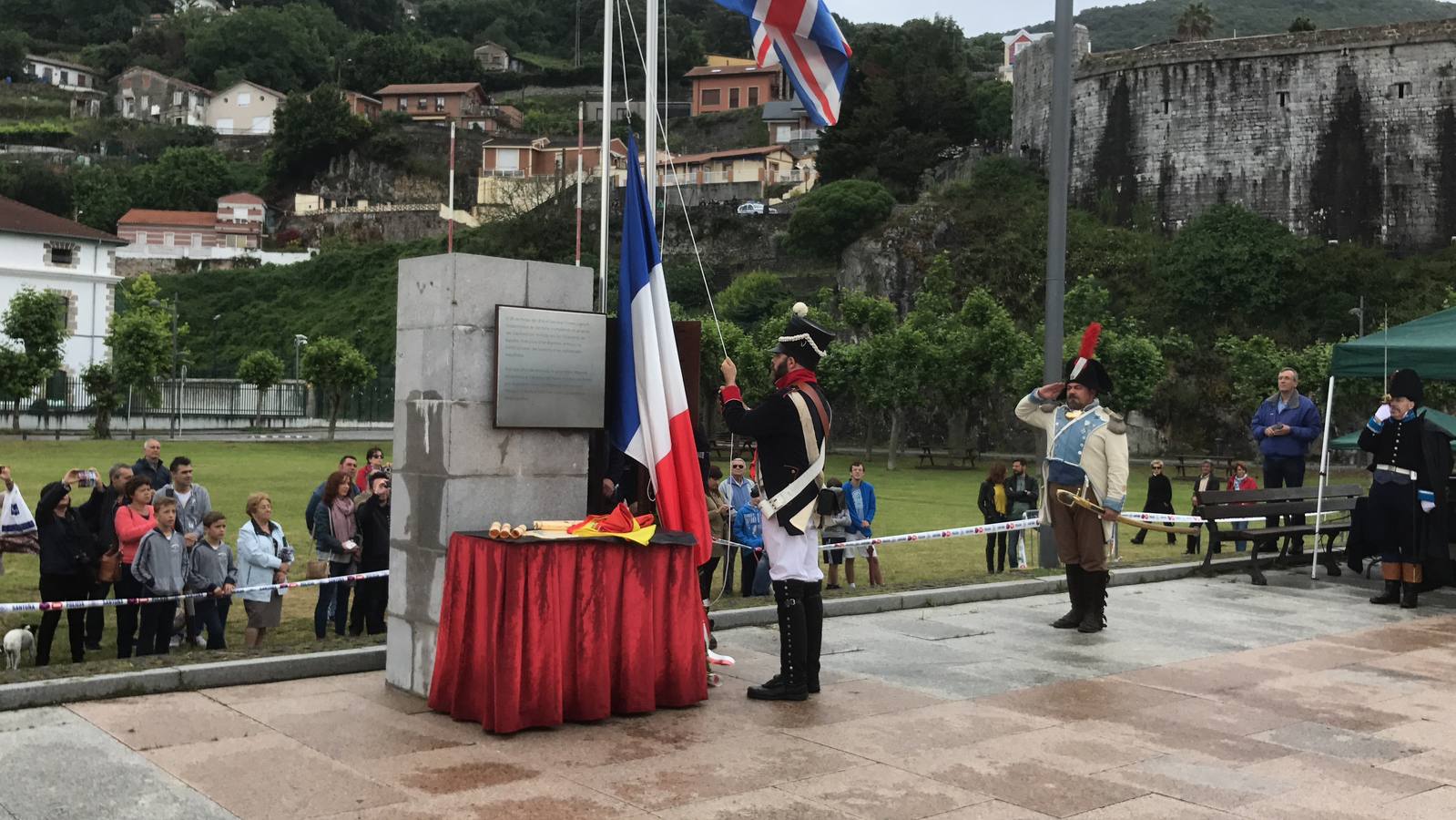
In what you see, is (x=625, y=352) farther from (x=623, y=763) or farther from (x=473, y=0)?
(x=473, y=0)

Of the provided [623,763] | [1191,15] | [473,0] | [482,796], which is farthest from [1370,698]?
[473,0]

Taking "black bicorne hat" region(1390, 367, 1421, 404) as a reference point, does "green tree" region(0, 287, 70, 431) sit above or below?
above

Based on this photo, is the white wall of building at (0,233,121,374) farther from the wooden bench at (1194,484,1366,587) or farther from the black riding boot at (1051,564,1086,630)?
the black riding boot at (1051,564,1086,630)

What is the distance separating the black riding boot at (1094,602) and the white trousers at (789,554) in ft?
10.2

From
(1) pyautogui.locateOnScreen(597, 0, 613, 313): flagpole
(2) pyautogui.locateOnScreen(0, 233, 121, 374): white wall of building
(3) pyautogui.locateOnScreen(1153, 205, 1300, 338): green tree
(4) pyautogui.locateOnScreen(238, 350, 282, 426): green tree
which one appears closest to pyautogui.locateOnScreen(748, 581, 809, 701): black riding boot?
(1) pyautogui.locateOnScreen(597, 0, 613, 313): flagpole

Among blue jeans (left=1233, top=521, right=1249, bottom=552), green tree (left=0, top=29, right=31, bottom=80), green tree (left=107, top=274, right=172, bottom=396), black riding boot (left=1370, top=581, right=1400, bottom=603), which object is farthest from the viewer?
green tree (left=0, top=29, right=31, bottom=80)

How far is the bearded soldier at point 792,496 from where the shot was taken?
7.31m

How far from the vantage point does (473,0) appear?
138375mm

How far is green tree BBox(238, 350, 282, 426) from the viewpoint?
54219 mm

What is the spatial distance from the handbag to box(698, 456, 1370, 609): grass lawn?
4.41 meters

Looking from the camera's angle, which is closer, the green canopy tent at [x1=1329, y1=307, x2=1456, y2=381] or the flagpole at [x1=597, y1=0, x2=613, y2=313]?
the flagpole at [x1=597, y1=0, x2=613, y2=313]

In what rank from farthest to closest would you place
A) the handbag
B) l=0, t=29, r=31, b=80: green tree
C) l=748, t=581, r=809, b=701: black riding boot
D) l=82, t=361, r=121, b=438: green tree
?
l=0, t=29, r=31, b=80: green tree, l=82, t=361, r=121, b=438: green tree, the handbag, l=748, t=581, r=809, b=701: black riding boot

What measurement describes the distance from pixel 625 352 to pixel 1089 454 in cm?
401

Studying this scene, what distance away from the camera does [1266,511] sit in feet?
42.9
